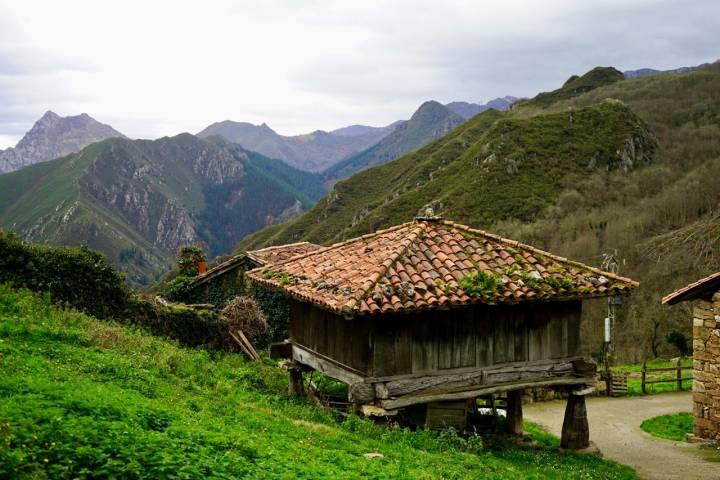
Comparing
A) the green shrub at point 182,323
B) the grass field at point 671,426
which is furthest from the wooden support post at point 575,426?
the green shrub at point 182,323

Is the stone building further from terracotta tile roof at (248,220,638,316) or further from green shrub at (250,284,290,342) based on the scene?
green shrub at (250,284,290,342)

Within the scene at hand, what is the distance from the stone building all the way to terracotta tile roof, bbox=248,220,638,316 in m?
3.37

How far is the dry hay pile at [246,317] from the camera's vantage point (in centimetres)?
2191

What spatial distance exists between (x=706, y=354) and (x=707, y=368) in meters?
0.35

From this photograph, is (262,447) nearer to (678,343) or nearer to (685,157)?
(678,343)

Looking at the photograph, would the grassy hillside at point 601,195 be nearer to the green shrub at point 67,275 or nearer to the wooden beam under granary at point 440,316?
the wooden beam under granary at point 440,316

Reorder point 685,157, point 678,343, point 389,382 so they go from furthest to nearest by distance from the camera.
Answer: point 685,157, point 678,343, point 389,382

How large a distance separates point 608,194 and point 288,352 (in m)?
67.1

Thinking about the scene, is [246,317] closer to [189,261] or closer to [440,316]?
[189,261]

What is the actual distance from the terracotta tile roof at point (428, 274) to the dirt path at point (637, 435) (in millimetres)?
4259

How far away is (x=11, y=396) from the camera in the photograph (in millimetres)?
6711

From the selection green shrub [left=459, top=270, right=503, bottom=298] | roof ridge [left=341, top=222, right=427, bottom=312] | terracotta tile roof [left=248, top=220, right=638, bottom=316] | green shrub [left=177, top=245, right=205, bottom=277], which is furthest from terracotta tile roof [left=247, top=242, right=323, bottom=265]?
green shrub [left=459, top=270, right=503, bottom=298]

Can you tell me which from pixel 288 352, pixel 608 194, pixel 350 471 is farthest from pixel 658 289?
pixel 350 471

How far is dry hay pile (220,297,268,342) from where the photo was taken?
2191 centimetres
